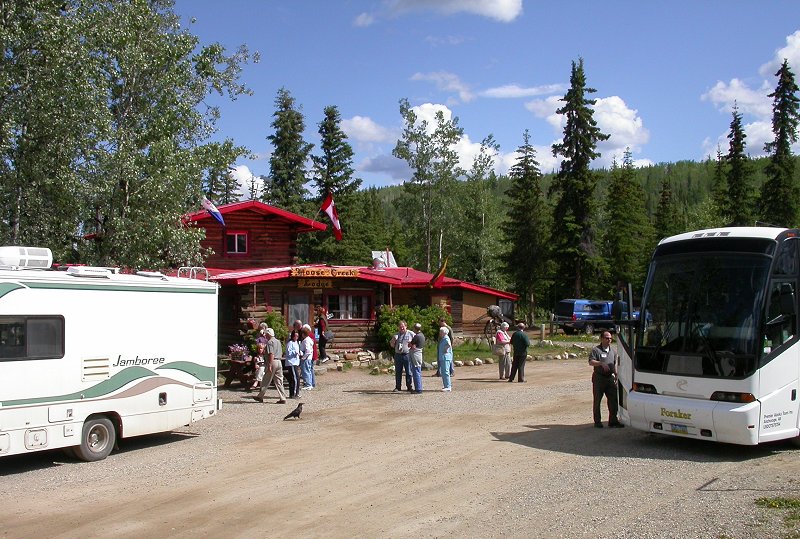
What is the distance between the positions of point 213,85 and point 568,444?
16068 mm

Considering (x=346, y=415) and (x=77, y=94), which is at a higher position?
(x=77, y=94)

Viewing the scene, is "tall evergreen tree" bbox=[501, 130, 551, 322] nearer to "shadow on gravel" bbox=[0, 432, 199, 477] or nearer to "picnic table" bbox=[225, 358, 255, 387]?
"picnic table" bbox=[225, 358, 255, 387]

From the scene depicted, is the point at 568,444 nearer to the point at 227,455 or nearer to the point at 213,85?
the point at 227,455

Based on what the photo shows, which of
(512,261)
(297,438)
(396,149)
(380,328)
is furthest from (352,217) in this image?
(297,438)

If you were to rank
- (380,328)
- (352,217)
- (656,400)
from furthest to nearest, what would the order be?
(352,217), (380,328), (656,400)

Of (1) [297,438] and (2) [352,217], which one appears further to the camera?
(2) [352,217]

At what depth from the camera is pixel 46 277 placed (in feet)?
36.9

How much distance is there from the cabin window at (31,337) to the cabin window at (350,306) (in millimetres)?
16118

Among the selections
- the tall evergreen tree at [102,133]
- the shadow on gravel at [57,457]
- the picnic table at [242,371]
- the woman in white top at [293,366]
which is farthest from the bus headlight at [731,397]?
the tall evergreen tree at [102,133]

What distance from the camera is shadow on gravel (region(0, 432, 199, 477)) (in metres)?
11.5

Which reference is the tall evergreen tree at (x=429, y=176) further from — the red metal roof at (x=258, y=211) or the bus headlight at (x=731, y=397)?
the bus headlight at (x=731, y=397)

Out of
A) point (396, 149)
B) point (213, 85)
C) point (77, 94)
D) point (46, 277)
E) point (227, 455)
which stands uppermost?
point (396, 149)

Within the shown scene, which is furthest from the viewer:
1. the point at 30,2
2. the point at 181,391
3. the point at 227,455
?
the point at 30,2

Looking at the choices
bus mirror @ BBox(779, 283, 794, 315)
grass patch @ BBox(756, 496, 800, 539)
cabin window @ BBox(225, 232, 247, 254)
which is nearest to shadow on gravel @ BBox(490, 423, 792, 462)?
bus mirror @ BBox(779, 283, 794, 315)
